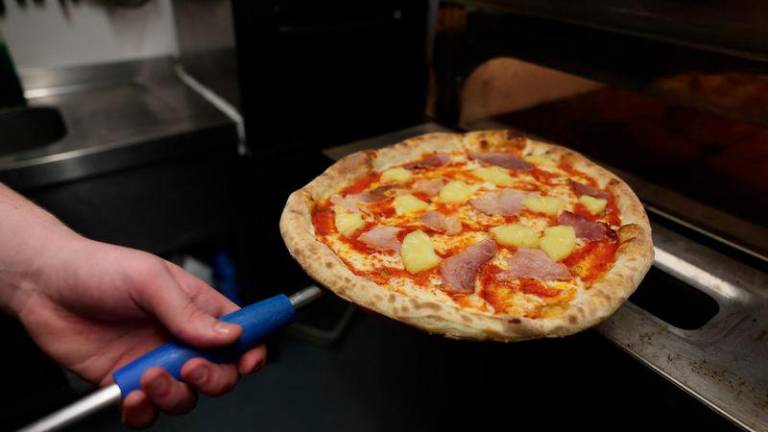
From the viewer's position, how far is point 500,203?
1.34 metres

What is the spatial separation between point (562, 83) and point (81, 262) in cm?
193

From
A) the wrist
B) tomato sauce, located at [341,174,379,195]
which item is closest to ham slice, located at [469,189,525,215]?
tomato sauce, located at [341,174,379,195]

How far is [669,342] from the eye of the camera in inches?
38.8

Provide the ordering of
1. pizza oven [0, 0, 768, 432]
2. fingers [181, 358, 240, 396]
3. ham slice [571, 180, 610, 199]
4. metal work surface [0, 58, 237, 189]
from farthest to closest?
metal work surface [0, 58, 237, 189]
ham slice [571, 180, 610, 199]
pizza oven [0, 0, 768, 432]
fingers [181, 358, 240, 396]

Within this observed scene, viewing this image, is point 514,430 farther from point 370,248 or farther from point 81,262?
point 81,262

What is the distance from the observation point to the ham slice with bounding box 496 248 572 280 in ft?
3.60

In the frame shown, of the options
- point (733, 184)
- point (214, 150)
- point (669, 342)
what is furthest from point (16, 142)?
point (733, 184)

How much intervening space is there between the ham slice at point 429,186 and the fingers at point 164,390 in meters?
0.83

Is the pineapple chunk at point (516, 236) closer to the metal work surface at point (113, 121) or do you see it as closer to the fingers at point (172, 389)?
the fingers at point (172, 389)

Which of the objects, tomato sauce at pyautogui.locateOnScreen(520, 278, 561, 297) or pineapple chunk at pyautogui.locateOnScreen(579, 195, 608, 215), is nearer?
tomato sauce at pyautogui.locateOnScreen(520, 278, 561, 297)

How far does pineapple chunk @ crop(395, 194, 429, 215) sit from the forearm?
792 millimetres

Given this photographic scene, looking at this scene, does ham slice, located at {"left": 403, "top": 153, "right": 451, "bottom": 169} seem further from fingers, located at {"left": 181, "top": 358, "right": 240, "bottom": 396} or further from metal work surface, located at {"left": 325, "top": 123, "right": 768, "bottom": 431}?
fingers, located at {"left": 181, "top": 358, "right": 240, "bottom": 396}

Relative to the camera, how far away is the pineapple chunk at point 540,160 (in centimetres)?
158

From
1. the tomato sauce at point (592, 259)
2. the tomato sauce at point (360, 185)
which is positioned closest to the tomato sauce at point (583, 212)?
the tomato sauce at point (592, 259)
